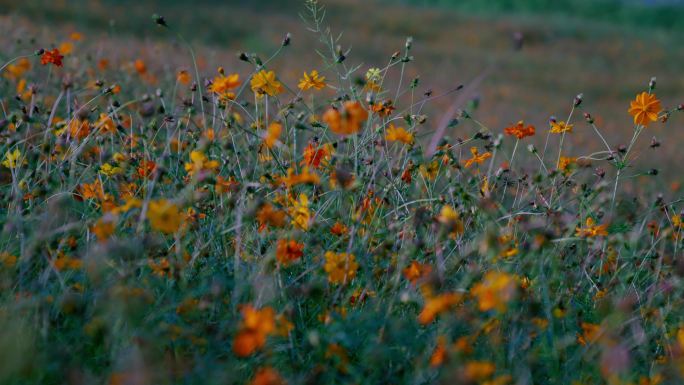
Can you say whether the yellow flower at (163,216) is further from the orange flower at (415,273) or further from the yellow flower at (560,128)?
the yellow flower at (560,128)

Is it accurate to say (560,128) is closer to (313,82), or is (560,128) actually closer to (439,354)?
(313,82)

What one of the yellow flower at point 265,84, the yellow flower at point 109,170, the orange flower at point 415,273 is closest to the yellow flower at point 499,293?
the orange flower at point 415,273

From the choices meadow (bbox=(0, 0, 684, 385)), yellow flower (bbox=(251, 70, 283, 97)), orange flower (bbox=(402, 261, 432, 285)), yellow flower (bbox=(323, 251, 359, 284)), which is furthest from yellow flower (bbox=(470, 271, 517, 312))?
yellow flower (bbox=(251, 70, 283, 97))

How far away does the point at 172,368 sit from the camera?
68.4 inches

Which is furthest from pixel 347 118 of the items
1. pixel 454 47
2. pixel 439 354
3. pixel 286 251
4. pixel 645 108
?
Answer: pixel 454 47

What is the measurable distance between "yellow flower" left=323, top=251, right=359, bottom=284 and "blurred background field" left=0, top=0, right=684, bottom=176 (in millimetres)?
4159

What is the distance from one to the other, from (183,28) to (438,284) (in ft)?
52.1

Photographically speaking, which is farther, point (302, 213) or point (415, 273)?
point (302, 213)

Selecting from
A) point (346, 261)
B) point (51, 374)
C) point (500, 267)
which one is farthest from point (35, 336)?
point (500, 267)

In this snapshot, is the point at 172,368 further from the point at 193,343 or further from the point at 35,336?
the point at 35,336

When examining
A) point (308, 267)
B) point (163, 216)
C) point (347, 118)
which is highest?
point (347, 118)

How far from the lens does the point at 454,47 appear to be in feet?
66.0

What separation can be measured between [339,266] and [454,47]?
18.8 meters

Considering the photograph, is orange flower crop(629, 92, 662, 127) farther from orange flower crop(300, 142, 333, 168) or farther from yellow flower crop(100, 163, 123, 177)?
yellow flower crop(100, 163, 123, 177)
